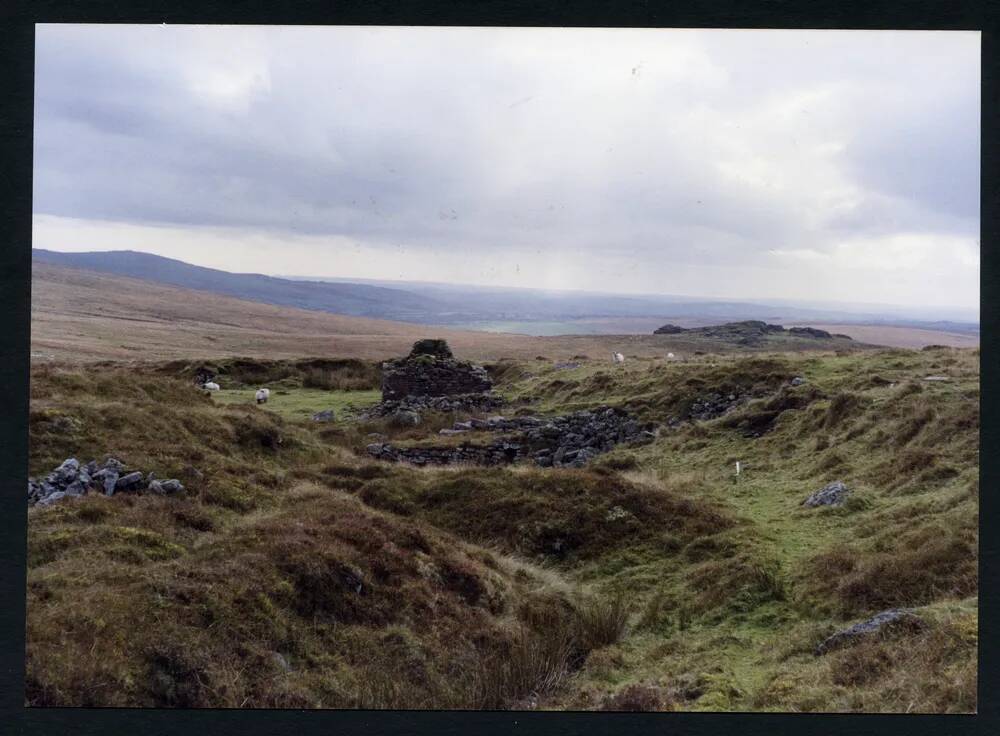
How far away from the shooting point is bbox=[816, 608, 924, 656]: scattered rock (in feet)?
26.7

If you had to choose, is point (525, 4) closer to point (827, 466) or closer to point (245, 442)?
point (245, 442)

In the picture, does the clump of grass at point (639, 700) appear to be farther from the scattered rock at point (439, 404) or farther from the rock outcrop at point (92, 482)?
the scattered rock at point (439, 404)

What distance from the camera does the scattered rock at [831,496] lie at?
1393 cm

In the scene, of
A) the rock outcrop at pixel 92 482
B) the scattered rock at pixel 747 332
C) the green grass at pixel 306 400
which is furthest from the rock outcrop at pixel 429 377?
the scattered rock at pixel 747 332

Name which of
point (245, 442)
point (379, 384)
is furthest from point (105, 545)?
point (379, 384)

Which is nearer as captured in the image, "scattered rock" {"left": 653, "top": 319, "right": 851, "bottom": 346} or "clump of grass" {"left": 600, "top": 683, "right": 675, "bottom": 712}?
"clump of grass" {"left": 600, "top": 683, "right": 675, "bottom": 712}

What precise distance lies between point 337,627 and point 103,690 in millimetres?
2576

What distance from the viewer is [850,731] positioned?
6621mm

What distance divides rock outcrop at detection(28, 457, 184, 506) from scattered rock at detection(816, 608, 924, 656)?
942 centimetres

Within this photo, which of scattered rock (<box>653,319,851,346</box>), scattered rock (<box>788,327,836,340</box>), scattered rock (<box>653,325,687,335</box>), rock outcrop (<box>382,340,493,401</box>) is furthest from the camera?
scattered rock (<box>653,325,687,335</box>)

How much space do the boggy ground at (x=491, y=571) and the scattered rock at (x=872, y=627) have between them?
19 cm

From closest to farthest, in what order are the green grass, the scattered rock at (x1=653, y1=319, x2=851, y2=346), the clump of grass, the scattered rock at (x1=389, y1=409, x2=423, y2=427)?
the clump of grass, the scattered rock at (x1=389, y1=409, x2=423, y2=427), the green grass, the scattered rock at (x1=653, y1=319, x2=851, y2=346)

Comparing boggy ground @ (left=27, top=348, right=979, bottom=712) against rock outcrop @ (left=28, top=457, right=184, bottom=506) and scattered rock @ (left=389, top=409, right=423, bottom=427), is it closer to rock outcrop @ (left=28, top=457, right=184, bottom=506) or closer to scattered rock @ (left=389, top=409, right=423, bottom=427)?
rock outcrop @ (left=28, top=457, right=184, bottom=506)

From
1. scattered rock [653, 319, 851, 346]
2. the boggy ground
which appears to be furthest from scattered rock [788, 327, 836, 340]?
the boggy ground
